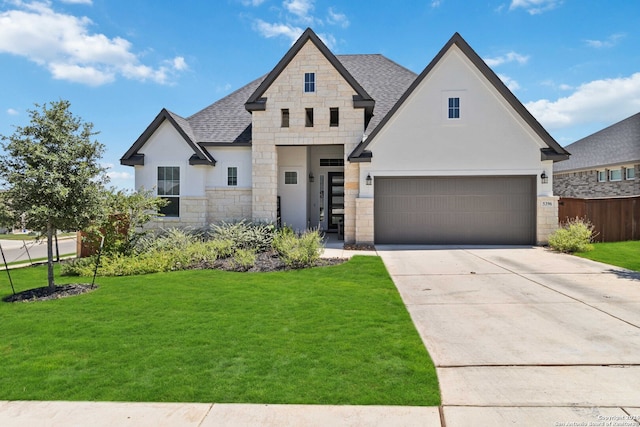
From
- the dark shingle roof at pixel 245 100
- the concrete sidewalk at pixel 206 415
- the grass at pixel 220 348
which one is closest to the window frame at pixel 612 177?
the dark shingle roof at pixel 245 100

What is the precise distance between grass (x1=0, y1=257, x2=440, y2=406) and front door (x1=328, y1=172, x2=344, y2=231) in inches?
470

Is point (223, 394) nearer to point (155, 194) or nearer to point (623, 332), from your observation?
point (623, 332)

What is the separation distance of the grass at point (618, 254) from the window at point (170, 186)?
1515 centimetres

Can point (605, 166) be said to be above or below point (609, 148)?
below

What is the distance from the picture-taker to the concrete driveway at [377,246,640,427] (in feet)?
11.8

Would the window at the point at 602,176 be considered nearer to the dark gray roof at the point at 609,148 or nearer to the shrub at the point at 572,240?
the dark gray roof at the point at 609,148

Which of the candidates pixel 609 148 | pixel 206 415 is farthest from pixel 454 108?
pixel 609 148

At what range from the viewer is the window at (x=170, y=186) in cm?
1644

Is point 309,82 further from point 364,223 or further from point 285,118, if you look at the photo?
point 364,223

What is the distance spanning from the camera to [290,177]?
1855cm

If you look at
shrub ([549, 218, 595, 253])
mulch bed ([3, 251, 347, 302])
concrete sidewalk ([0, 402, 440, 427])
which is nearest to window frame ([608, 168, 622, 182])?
shrub ([549, 218, 595, 253])

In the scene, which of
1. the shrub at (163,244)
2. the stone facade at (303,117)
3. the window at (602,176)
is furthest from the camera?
the window at (602,176)

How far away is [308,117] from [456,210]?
7.10 m

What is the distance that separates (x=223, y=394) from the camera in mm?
3809
